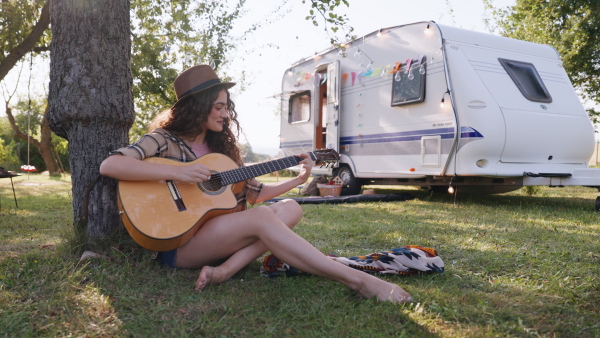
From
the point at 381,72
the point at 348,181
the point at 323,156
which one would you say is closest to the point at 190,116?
the point at 323,156

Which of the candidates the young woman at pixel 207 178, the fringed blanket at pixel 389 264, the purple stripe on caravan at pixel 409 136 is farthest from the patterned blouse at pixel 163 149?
the purple stripe on caravan at pixel 409 136

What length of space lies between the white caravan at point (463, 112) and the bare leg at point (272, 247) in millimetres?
3306

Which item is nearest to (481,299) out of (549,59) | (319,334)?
(319,334)

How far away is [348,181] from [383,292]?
5.97 m

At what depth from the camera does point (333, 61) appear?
796 cm

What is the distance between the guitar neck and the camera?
2.61 m

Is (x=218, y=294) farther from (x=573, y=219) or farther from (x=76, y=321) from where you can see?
(x=573, y=219)

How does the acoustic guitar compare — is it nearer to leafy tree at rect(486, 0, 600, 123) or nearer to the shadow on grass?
the shadow on grass

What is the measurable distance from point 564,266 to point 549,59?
4.64m

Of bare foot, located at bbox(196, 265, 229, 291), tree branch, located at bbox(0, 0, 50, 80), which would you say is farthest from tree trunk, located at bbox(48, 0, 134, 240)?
tree branch, located at bbox(0, 0, 50, 80)

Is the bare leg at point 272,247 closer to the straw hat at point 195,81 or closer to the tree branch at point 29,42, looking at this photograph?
the straw hat at point 195,81

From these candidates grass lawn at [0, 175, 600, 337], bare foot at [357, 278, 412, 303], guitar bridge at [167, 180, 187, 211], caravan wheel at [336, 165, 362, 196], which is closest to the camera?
grass lawn at [0, 175, 600, 337]

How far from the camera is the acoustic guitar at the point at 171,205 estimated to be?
2.26 meters

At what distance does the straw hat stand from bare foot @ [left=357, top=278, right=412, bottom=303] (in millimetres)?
1396
